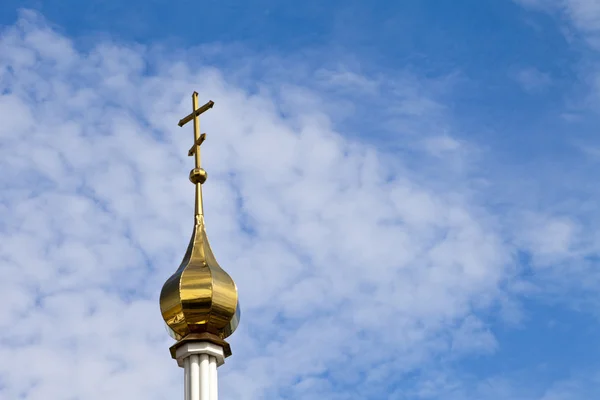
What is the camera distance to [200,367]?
19016mm

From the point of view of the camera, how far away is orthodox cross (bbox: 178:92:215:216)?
68.6 ft

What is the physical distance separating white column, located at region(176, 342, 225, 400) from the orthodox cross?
250cm

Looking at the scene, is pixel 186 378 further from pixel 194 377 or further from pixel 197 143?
pixel 197 143

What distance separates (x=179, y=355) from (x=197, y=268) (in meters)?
1.27

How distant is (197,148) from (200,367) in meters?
3.79

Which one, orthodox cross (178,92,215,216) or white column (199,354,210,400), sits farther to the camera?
orthodox cross (178,92,215,216)

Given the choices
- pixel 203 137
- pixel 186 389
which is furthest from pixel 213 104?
pixel 186 389

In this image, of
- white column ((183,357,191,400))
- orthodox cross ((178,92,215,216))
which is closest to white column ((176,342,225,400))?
white column ((183,357,191,400))

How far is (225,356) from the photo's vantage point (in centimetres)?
1939

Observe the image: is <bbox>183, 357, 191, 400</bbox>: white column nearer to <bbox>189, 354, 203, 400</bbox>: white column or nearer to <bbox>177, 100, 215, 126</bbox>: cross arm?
<bbox>189, 354, 203, 400</bbox>: white column

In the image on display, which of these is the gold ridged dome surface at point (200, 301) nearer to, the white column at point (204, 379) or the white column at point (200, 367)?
the white column at point (200, 367)

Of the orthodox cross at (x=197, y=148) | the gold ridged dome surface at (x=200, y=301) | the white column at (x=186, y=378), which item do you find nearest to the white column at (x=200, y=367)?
the white column at (x=186, y=378)

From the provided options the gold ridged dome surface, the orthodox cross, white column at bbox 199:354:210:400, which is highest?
the orthodox cross

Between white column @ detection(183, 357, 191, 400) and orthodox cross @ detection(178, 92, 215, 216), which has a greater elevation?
orthodox cross @ detection(178, 92, 215, 216)
